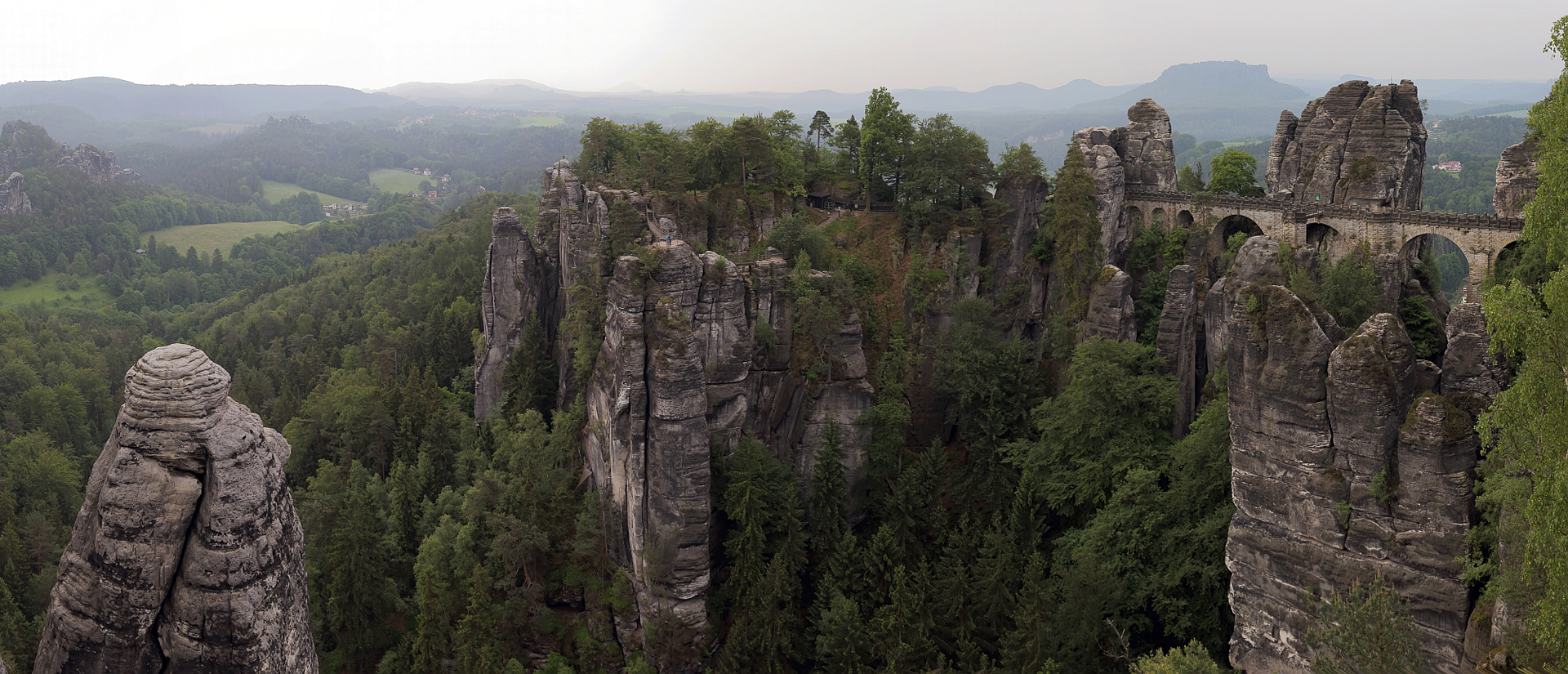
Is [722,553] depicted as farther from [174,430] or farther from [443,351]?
[443,351]

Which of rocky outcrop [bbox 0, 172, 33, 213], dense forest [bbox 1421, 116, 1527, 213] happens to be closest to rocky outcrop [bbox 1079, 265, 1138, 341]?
dense forest [bbox 1421, 116, 1527, 213]

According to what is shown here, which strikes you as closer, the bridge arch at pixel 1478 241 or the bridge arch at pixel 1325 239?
the bridge arch at pixel 1478 241

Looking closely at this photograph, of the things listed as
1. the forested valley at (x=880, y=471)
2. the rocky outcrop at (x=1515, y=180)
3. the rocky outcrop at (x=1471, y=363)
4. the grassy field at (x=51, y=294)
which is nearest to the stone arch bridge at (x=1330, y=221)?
the rocky outcrop at (x=1515, y=180)

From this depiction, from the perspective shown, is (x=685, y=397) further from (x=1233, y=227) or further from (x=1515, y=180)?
(x=1515, y=180)

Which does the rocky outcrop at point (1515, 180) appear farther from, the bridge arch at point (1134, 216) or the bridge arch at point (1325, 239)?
the bridge arch at point (1134, 216)

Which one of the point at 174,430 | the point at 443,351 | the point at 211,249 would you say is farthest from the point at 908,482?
the point at 211,249

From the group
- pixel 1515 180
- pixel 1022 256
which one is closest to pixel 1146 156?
pixel 1022 256
